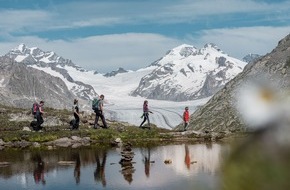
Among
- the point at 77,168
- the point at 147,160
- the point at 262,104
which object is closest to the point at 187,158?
the point at 147,160

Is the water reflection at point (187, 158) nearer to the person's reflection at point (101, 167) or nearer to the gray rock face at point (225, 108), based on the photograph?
the person's reflection at point (101, 167)

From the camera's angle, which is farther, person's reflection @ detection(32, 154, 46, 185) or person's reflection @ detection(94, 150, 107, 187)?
person's reflection @ detection(32, 154, 46, 185)

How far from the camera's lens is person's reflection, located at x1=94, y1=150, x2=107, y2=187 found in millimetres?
22872

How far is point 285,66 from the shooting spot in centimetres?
5262

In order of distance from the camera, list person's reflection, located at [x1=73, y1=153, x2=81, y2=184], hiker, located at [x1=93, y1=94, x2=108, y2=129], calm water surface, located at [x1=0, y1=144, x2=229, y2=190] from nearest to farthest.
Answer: calm water surface, located at [x1=0, y1=144, x2=229, y2=190] → person's reflection, located at [x1=73, y1=153, x2=81, y2=184] → hiker, located at [x1=93, y1=94, x2=108, y2=129]

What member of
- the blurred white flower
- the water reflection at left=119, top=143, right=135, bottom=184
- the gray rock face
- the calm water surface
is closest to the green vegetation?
the calm water surface

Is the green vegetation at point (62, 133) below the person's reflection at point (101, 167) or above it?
above

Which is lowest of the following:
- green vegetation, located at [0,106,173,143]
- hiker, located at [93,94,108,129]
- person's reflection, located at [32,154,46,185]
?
person's reflection, located at [32,154,46,185]

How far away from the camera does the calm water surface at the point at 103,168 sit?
21750mm

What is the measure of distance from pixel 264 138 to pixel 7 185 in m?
20.8

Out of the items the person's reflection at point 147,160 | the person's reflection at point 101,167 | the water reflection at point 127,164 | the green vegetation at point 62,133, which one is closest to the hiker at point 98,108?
the green vegetation at point 62,133

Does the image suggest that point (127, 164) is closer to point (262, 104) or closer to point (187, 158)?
point (187, 158)

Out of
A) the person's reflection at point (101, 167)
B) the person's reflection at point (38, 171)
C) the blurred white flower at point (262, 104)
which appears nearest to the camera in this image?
→ the blurred white flower at point (262, 104)

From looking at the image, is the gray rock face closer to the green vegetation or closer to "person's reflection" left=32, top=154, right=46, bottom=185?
the green vegetation
